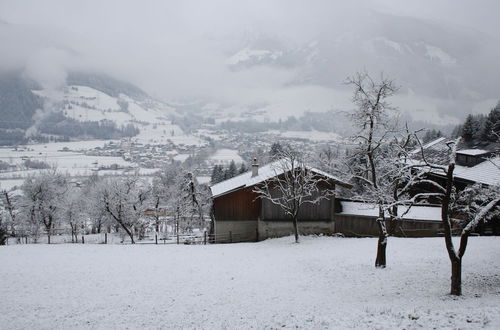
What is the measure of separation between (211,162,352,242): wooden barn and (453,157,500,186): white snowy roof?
13.5m

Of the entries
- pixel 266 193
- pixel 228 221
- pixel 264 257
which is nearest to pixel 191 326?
pixel 264 257

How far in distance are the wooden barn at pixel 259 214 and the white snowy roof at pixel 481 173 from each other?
13.5m

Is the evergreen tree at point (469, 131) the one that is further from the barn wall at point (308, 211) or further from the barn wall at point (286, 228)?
the barn wall at point (286, 228)

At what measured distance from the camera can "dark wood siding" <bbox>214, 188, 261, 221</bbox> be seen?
34.1 metres

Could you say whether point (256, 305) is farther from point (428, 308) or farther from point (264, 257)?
point (264, 257)

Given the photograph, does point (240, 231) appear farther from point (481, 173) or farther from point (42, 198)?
point (42, 198)

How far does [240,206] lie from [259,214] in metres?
2.39

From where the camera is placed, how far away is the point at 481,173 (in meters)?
34.8

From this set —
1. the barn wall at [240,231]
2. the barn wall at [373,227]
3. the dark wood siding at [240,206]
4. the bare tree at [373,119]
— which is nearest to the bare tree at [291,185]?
the dark wood siding at [240,206]

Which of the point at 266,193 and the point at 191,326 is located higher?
the point at 266,193

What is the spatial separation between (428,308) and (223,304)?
7862 millimetres

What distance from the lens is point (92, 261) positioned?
2227 cm

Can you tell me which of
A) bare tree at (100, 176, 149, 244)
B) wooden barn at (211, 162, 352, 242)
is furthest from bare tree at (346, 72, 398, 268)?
bare tree at (100, 176, 149, 244)

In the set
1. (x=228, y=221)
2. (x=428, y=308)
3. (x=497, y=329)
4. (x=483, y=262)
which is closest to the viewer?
(x=497, y=329)
